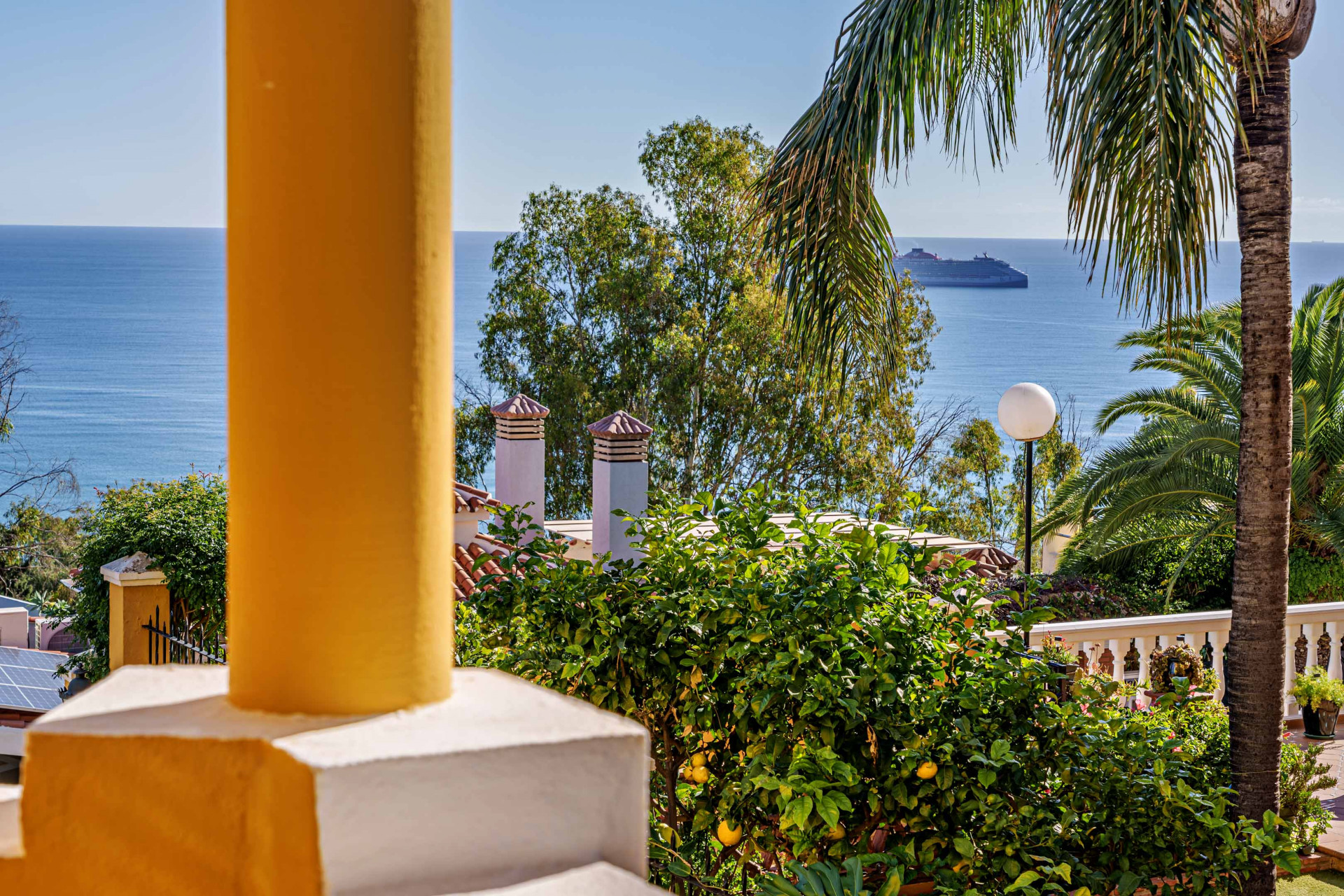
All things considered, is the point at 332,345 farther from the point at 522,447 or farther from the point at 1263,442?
the point at 522,447

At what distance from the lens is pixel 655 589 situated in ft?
12.1

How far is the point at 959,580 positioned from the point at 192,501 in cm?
722

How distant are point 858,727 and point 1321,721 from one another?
278 inches

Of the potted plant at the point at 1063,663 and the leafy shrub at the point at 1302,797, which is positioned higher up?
the potted plant at the point at 1063,663

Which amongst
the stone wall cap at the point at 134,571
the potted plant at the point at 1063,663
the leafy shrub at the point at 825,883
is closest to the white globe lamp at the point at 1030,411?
the potted plant at the point at 1063,663

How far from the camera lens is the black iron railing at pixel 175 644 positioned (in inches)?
337

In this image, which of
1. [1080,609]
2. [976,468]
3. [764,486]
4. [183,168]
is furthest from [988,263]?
[764,486]

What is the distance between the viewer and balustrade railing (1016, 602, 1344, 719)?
8.79 meters

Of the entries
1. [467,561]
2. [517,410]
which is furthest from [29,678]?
[517,410]

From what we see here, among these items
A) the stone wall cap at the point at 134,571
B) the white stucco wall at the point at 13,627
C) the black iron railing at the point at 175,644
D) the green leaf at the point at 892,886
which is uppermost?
the green leaf at the point at 892,886

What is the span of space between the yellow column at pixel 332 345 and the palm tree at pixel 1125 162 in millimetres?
4040

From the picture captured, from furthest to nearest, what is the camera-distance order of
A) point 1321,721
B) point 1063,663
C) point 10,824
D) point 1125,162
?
point 1321,721, point 1063,663, point 1125,162, point 10,824

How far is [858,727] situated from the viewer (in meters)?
3.27

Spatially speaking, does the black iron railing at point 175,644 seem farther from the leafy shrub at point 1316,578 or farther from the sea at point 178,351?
the sea at point 178,351
